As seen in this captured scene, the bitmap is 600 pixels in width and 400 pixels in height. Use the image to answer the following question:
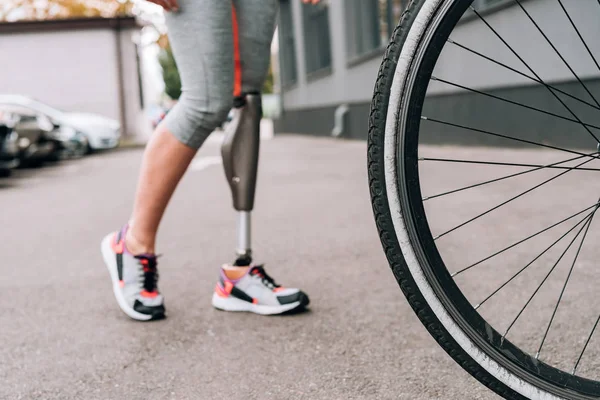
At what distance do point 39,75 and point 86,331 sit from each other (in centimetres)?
2526

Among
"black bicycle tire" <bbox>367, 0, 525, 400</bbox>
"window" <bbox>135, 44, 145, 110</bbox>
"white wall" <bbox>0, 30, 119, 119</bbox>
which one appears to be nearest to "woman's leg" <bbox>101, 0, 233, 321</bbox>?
"black bicycle tire" <bbox>367, 0, 525, 400</bbox>

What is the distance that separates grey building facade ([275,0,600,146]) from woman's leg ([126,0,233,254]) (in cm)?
70

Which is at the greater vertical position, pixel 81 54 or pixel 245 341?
pixel 81 54

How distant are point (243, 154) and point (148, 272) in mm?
513

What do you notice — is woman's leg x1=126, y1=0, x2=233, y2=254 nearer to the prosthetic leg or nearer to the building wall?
the prosthetic leg

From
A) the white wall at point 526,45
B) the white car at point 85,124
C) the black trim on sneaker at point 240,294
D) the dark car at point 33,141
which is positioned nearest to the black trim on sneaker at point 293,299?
the black trim on sneaker at point 240,294

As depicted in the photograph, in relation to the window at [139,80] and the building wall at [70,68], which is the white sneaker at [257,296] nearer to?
the building wall at [70,68]

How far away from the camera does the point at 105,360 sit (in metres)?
2.28

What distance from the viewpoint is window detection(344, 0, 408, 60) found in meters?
14.0

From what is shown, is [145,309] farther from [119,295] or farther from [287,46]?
[287,46]

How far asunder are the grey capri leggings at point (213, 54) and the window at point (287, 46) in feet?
70.4

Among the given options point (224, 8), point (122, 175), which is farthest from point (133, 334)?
point (122, 175)

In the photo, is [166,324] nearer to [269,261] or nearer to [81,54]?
[269,261]

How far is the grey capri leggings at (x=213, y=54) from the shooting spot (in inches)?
97.1
